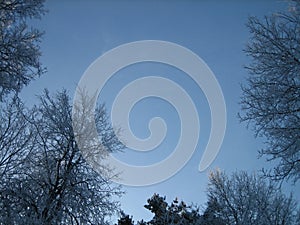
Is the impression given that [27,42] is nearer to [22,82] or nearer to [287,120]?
[22,82]

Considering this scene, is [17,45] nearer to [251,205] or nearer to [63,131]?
[63,131]

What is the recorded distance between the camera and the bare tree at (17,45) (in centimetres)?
596

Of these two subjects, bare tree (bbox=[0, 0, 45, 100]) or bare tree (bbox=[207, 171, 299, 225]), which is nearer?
bare tree (bbox=[0, 0, 45, 100])

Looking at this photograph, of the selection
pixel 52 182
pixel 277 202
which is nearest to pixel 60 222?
pixel 52 182

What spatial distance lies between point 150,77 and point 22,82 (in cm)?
600

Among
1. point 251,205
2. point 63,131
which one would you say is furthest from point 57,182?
point 251,205

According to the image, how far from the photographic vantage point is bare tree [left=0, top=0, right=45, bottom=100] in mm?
5957

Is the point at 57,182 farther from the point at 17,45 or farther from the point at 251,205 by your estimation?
the point at 251,205

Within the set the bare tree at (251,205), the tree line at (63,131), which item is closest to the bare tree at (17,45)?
the tree line at (63,131)

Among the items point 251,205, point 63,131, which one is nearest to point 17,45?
point 63,131

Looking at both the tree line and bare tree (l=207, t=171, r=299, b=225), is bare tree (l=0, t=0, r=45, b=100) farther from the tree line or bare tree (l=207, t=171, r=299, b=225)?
bare tree (l=207, t=171, r=299, b=225)

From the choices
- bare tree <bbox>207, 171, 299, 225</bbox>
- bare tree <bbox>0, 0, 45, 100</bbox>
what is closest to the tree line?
bare tree <bbox>0, 0, 45, 100</bbox>

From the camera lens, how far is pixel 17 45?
19.7 ft

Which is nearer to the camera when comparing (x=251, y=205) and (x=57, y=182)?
(x=57, y=182)
